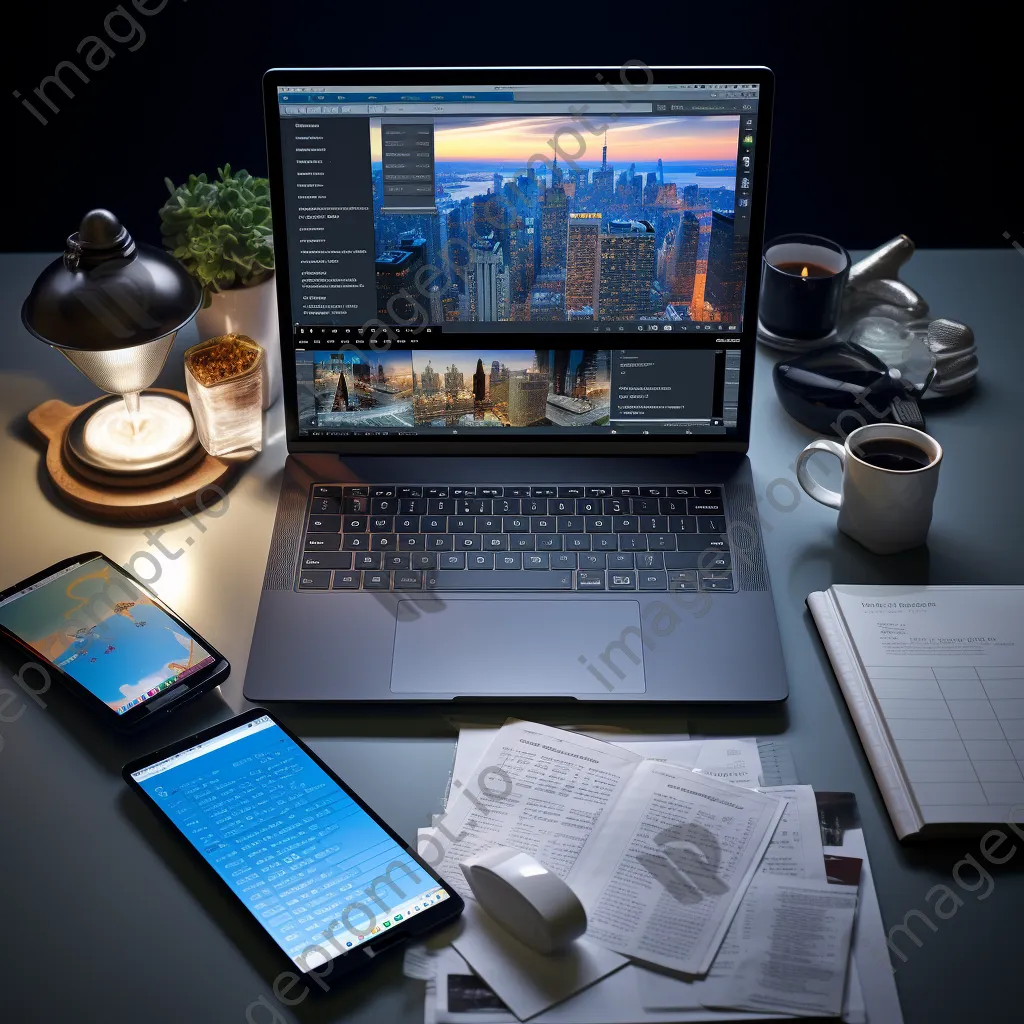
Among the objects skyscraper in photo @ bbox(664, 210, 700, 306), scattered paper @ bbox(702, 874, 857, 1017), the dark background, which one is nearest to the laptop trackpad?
scattered paper @ bbox(702, 874, 857, 1017)

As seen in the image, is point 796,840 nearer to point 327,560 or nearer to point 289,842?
point 289,842

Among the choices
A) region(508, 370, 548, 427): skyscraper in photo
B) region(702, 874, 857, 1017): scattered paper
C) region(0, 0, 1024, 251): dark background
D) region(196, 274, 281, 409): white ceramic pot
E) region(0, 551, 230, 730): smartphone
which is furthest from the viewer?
region(0, 0, 1024, 251): dark background

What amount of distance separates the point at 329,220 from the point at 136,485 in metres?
0.35

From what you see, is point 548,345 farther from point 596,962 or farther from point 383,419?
point 596,962

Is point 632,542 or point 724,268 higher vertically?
point 724,268

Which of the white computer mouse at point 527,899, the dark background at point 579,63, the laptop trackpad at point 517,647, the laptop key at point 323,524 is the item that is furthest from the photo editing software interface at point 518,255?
the dark background at point 579,63

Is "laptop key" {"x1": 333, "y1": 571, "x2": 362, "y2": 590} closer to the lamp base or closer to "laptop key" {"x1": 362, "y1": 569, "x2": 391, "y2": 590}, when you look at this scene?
"laptop key" {"x1": 362, "y1": 569, "x2": 391, "y2": 590}

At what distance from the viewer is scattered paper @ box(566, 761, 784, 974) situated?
833 mm

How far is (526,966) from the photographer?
0.82m

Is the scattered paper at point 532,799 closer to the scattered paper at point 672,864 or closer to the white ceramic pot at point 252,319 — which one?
the scattered paper at point 672,864

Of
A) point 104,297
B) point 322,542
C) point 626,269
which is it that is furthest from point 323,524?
point 626,269

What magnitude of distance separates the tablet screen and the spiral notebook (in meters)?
0.39

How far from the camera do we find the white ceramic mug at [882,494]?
113 cm

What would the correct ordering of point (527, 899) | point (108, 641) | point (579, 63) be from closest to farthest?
point (527, 899) → point (108, 641) → point (579, 63)
